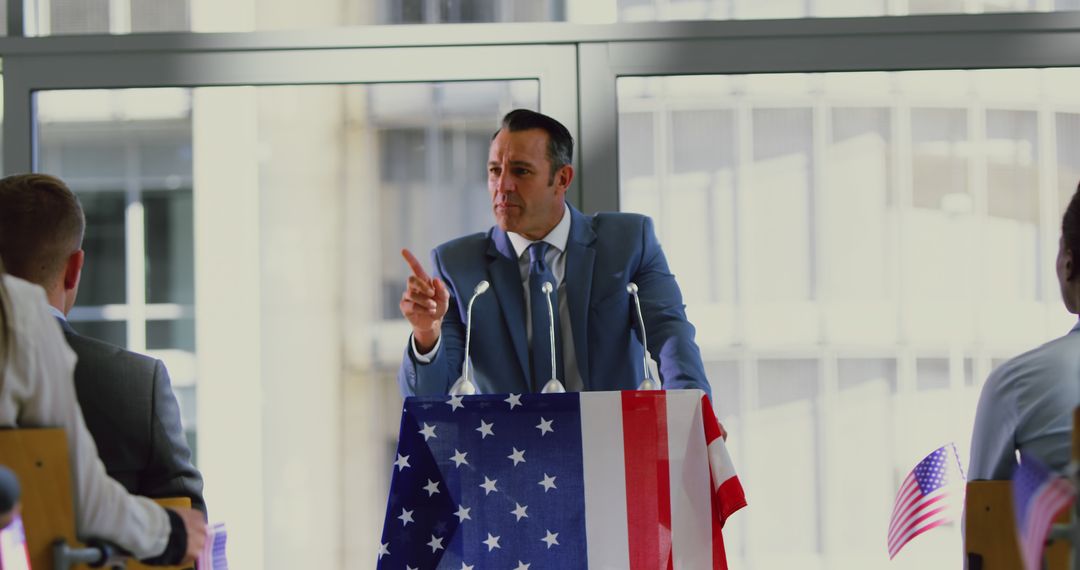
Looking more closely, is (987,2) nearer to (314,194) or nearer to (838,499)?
(838,499)

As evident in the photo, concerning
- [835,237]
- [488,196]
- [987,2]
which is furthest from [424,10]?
[987,2]

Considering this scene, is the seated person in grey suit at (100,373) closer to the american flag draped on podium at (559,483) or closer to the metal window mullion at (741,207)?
the american flag draped on podium at (559,483)

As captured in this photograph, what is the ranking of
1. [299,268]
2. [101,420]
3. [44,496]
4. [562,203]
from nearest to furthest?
[44,496] → [101,420] → [562,203] → [299,268]

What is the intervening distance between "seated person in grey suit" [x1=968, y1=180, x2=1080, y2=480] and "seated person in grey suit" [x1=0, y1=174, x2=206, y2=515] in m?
1.49

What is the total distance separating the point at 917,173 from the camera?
3840 millimetres

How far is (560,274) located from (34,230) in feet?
4.76

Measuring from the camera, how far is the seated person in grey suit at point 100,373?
2145 mm

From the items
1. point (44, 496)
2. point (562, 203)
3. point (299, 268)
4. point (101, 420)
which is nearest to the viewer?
point (44, 496)

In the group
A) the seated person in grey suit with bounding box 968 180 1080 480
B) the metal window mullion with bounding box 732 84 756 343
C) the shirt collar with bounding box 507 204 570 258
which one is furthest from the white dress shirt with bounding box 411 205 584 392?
the seated person in grey suit with bounding box 968 180 1080 480

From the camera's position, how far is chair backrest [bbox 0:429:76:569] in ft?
5.63

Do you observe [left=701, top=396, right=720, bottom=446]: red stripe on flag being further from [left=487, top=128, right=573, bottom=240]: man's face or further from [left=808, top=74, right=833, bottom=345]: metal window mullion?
[left=808, top=74, right=833, bottom=345]: metal window mullion

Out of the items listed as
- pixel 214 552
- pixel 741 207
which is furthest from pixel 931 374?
pixel 214 552

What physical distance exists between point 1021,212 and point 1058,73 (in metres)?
0.45

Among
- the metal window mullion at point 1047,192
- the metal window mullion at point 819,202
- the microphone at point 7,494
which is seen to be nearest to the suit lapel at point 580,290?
the metal window mullion at point 819,202
